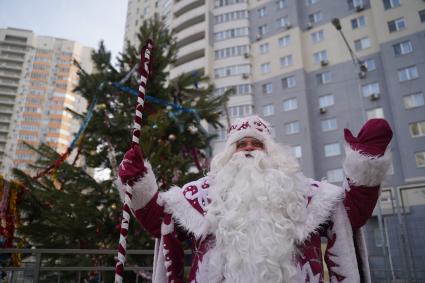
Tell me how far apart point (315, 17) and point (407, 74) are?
28.3ft

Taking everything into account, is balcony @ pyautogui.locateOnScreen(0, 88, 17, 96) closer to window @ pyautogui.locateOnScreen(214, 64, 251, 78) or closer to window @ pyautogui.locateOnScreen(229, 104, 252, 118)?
window @ pyautogui.locateOnScreen(214, 64, 251, 78)

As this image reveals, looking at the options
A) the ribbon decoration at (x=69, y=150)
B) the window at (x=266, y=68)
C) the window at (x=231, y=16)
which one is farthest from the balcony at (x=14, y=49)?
the ribbon decoration at (x=69, y=150)

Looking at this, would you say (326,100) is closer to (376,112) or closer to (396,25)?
(376,112)

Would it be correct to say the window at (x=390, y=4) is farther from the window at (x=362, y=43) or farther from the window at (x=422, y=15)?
the window at (x=362, y=43)

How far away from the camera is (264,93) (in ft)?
81.8

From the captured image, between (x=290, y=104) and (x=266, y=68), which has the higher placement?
(x=266, y=68)

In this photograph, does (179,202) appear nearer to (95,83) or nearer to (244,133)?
(244,133)

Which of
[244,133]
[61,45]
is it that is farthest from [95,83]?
[61,45]

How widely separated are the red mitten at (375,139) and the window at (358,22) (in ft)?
75.8

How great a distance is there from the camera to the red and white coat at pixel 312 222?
2.08 meters

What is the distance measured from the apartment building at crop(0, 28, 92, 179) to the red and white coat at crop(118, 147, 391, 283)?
72744mm

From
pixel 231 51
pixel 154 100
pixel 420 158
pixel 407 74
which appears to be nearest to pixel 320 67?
pixel 407 74

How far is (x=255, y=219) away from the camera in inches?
84.6

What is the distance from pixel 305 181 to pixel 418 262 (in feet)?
11.1
